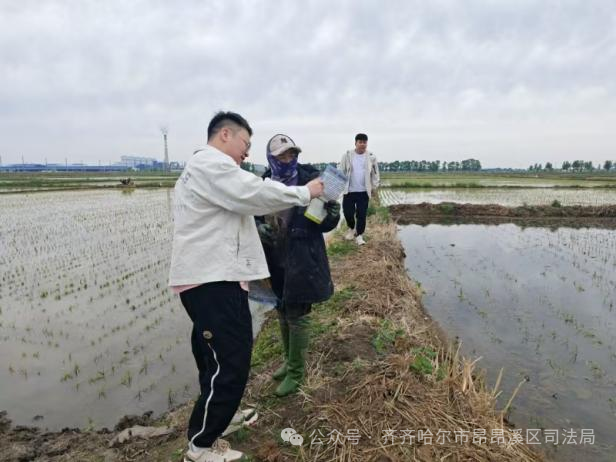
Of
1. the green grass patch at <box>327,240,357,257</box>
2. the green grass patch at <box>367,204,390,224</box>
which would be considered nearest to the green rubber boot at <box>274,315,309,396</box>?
the green grass patch at <box>327,240,357,257</box>

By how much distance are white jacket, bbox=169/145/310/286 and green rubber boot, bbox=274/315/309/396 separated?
885mm

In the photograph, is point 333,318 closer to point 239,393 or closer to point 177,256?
point 239,393

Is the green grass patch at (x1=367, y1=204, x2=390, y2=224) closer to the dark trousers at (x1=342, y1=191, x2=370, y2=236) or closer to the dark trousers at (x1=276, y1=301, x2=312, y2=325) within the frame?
the dark trousers at (x1=342, y1=191, x2=370, y2=236)

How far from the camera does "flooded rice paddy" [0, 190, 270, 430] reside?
366 centimetres

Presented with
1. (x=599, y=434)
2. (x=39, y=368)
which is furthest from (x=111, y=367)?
(x=599, y=434)

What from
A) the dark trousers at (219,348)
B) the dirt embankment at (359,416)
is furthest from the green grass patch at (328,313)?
the dark trousers at (219,348)

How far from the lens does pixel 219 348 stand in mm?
2025

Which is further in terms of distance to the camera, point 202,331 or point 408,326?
point 408,326

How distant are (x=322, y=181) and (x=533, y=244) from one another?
9.79m

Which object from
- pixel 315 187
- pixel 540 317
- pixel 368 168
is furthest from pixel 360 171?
pixel 315 187

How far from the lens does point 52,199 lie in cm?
2177

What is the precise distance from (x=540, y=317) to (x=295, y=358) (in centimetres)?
404

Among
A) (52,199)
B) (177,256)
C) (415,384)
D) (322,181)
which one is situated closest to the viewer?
(177,256)

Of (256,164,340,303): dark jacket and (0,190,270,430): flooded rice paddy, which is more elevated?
(256,164,340,303): dark jacket
